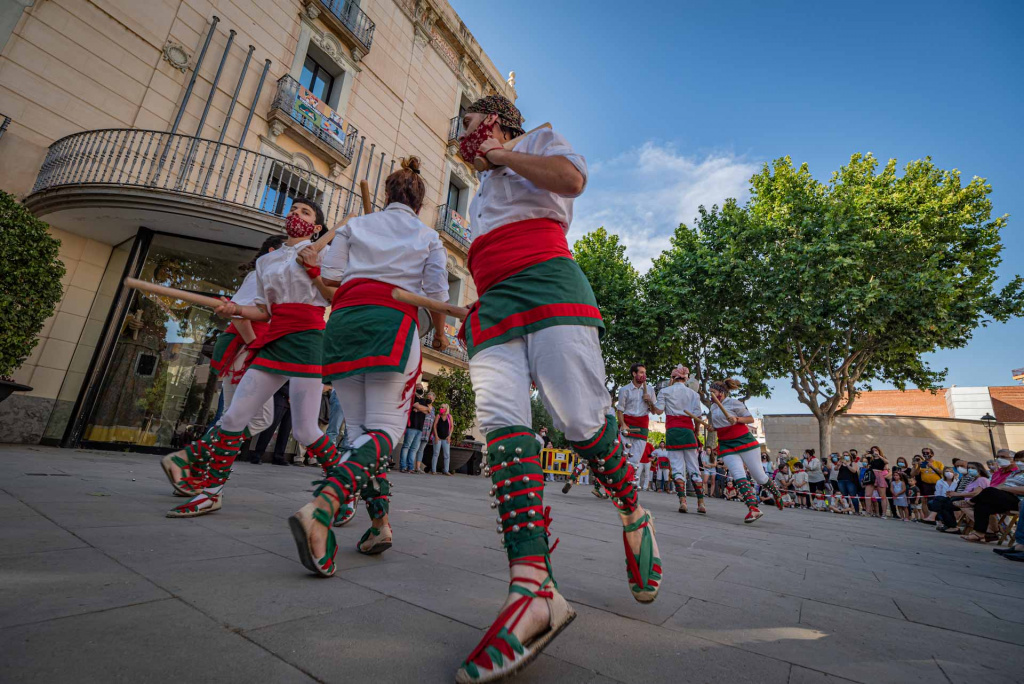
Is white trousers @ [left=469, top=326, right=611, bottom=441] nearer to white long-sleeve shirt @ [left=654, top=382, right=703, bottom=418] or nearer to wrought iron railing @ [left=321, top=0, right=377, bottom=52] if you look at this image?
white long-sleeve shirt @ [left=654, top=382, right=703, bottom=418]

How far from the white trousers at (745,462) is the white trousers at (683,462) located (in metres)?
0.55

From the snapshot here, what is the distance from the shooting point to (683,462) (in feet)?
24.2

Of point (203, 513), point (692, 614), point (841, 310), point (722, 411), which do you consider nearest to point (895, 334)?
point (841, 310)

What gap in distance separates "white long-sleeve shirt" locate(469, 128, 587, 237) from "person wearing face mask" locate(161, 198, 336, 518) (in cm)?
138

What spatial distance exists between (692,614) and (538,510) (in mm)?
899

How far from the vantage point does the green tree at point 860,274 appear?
15.9 metres

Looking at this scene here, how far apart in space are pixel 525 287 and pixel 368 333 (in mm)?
958


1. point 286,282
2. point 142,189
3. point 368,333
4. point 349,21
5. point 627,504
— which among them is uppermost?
point 349,21

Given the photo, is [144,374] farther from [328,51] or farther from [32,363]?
[328,51]

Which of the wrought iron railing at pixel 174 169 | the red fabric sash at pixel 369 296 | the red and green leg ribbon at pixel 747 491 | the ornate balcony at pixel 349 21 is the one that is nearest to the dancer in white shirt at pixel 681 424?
the red and green leg ribbon at pixel 747 491

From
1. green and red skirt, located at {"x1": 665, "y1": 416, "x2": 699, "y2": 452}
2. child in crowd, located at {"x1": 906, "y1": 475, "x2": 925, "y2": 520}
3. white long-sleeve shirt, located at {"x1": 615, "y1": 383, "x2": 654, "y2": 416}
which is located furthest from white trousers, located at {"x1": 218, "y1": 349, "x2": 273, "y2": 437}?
child in crowd, located at {"x1": 906, "y1": 475, "x2": 925, "y2": 520}

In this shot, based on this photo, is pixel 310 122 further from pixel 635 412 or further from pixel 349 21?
pixel 635 412

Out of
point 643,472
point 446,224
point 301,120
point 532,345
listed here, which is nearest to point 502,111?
point 532,345

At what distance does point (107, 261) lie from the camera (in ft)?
27.5
